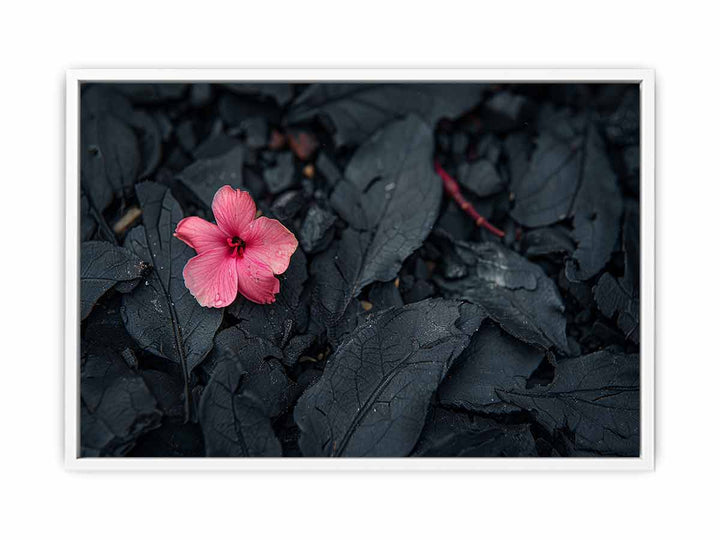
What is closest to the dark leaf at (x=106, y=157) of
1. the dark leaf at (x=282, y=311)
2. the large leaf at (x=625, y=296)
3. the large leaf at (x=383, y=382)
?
the dark leaf at (x=282, y=311)

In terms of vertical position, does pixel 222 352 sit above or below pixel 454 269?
below

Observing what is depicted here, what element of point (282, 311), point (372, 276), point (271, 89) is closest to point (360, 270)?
point (372, 276)

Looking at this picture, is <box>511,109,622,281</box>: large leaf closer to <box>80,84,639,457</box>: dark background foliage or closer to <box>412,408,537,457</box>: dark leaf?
<box>80,84,639,457</box>: dark background foliage

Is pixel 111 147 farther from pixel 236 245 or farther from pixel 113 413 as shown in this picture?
pixel 113 413

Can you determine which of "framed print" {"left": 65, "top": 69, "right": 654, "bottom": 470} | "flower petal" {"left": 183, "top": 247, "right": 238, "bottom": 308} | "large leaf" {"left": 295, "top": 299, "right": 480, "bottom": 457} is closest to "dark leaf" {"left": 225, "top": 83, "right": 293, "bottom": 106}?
"framed print" {"left": 65, "top": 69, "right": 654, "bottom": 470}

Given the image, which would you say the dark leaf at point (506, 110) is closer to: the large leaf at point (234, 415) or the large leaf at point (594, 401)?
the large leaf at point (594, 401)

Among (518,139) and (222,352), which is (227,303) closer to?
(222,352)
